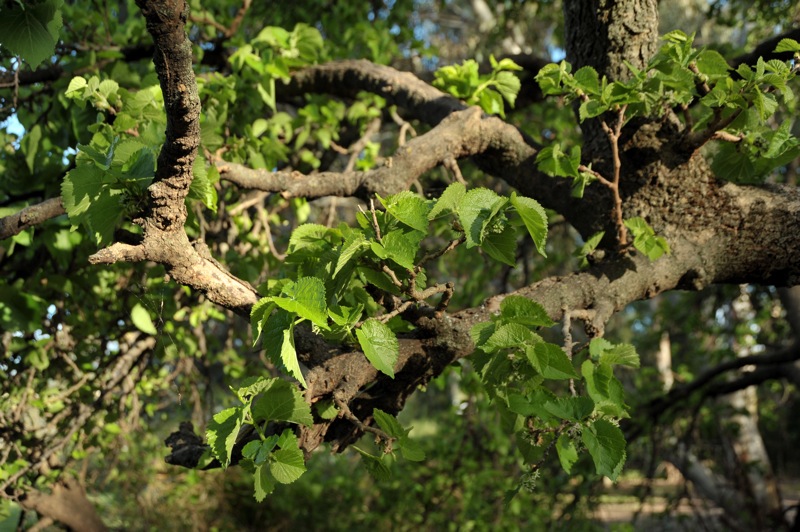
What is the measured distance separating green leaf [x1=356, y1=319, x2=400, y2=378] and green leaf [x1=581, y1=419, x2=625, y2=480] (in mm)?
438

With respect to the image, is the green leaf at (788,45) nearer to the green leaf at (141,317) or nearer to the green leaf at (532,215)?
the green leaf at (532,215)

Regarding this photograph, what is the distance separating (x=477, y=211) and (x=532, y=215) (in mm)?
113

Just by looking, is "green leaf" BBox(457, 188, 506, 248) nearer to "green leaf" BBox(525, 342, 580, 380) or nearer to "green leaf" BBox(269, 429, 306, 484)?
"green leaf" BBox(525, 342, 580, 380)

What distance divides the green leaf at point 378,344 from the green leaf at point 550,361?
0.28 meters

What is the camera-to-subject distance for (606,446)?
1420 millimetres

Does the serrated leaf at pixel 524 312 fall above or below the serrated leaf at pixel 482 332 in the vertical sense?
above

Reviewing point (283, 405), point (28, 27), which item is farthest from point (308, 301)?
point (28, 27)

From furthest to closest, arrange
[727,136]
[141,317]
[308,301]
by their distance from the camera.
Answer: [141,317]
[727,136]
[308,301]

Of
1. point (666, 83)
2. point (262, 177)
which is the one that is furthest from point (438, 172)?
point (666, 83)

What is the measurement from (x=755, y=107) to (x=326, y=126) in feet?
7.29

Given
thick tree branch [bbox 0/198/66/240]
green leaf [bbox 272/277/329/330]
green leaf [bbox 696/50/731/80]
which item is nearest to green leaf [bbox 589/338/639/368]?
green leaf [bbox 272/277/329/330]

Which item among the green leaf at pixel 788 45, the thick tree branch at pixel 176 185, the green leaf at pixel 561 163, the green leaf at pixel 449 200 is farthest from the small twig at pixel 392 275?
the green leaf at pixel 788 45

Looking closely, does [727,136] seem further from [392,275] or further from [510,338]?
[392,275]

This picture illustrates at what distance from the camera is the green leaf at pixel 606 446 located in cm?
140
